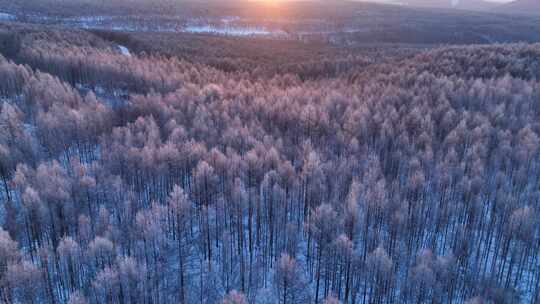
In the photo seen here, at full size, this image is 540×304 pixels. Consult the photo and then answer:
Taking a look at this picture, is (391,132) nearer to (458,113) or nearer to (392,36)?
(458,113)

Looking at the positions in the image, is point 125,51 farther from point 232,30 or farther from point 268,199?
point 232,30

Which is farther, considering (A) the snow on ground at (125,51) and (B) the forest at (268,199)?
(A) the snow on ground at (125,51)

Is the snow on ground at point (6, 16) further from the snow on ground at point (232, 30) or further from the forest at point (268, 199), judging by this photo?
the forest at point (268, 199)

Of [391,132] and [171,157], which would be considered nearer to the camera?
[171,157]

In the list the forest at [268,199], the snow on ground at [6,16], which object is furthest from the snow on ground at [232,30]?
the forest at [268,199]

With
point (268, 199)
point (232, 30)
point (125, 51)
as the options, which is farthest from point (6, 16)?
point (268, 199)

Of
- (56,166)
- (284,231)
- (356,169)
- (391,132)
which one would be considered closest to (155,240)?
(284,231)

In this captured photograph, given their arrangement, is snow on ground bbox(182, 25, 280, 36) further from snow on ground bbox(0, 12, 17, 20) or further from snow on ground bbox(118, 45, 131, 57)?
snow on ground bbox(118, 45, 131, 57)

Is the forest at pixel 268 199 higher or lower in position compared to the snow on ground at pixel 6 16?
lower
